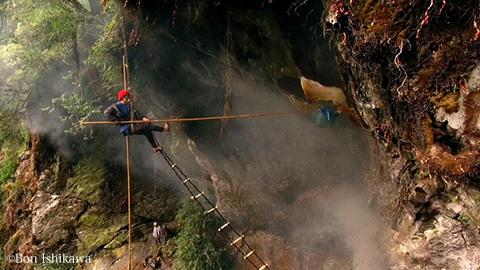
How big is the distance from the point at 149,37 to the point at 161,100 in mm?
1528

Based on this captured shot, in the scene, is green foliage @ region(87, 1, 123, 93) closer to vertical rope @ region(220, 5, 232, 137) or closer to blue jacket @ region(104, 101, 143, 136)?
blue jacket @ region(104, 101, 143, 136)

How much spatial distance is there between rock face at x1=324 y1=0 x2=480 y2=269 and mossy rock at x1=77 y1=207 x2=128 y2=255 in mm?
7104

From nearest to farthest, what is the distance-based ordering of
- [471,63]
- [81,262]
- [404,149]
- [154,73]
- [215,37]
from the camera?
[471,63]
[404,149]
[215,37]
[154,73]
[81,262]

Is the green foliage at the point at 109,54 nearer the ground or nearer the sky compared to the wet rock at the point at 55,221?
nearer the sky

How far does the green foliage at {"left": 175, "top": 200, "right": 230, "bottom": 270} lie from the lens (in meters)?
A: 9.31

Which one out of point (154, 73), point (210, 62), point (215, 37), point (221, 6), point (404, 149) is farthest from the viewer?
point (154, 73)

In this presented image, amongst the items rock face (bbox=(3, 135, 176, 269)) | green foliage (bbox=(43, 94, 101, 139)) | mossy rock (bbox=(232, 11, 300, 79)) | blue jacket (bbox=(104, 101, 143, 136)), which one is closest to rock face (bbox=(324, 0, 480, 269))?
mossy rock (bbox=(232, 11, 300, 79))

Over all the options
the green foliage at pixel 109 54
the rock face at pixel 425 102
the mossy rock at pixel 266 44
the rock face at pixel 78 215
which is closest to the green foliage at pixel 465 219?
the rock face at pixel 425 102

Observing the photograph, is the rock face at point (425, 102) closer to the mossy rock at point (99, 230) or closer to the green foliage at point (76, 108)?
the green foliage at point (76, 108)

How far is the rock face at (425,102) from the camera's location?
3.83m

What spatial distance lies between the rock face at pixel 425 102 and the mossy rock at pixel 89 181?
24.3 ft

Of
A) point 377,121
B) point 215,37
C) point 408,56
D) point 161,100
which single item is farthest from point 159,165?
point 408,56

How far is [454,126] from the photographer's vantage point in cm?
410

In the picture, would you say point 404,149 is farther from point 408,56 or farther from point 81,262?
point 81,262
